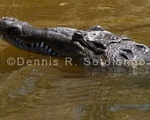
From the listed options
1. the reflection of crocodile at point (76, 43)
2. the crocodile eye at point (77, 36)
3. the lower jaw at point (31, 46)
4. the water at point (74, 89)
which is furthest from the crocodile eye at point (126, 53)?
the lower jaw at point (31, 46)

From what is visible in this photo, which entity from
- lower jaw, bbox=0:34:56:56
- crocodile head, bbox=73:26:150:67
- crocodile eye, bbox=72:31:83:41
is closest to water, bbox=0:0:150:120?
lower jaw, bbox=0:34:56:56

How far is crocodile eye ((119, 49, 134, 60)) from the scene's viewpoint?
6727 millimetres

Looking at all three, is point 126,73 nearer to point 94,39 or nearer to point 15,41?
point 94,39

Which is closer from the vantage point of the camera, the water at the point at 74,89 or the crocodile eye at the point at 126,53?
the water at the point at 74,89

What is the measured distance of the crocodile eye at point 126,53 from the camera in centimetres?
673

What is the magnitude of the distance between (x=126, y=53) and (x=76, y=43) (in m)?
0.84

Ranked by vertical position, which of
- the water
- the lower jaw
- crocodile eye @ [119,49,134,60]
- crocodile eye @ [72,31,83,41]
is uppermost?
crocodile eye @ [72,31,83,41]

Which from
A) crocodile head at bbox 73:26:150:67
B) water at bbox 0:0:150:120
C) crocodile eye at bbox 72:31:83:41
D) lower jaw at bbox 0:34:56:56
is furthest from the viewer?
lower jaw at bbox 0:34:56:56

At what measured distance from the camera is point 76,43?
6832mm

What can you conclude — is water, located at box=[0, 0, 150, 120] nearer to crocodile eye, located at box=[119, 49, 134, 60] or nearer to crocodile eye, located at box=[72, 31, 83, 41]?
crocodile eye, located at box=[119, 49, 134, 60]

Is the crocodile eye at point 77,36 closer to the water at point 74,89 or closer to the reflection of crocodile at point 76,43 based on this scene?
the reflection of crocodile at point 76,43

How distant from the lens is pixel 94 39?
6.88m

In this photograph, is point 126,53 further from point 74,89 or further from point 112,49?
point 74,89

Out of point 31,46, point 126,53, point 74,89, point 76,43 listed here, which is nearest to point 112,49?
point 126,53
